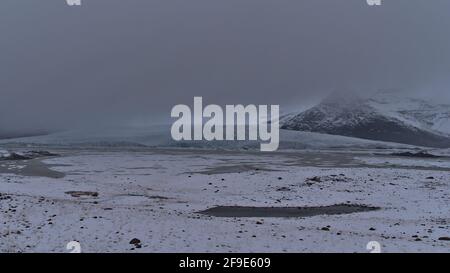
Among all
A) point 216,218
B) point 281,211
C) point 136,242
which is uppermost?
point 136,242

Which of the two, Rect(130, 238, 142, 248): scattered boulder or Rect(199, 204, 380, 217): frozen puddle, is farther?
Rect(199, 204, 380, 217): frozen puddle

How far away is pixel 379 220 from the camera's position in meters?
21.6

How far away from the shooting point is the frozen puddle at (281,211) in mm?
23141

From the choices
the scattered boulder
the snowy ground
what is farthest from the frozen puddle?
the scattered boulder

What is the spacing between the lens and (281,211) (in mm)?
24469

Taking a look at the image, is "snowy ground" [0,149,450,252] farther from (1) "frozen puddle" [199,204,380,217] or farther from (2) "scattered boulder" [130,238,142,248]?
(1) "frozen puddle" [199,204,380,217]

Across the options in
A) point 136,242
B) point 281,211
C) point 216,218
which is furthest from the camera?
point 281,211

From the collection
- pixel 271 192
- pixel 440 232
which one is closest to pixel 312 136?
pixel 271 192

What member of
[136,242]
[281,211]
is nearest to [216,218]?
[281,211]

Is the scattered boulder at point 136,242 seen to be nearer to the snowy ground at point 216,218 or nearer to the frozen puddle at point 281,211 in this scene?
the snowy ground at point 216,218

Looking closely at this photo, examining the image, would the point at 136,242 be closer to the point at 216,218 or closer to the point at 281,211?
the point at 216,218

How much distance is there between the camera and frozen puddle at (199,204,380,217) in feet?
75.9
